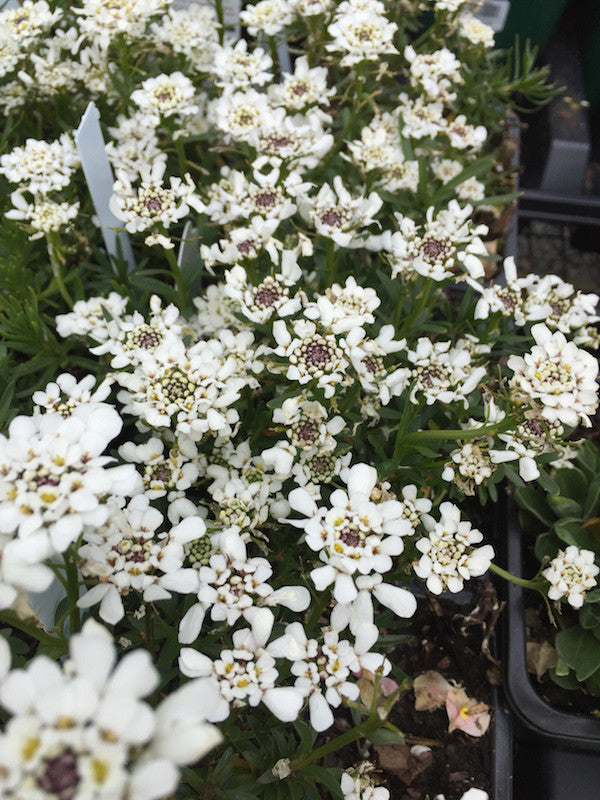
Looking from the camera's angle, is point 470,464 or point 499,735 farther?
point 499,735

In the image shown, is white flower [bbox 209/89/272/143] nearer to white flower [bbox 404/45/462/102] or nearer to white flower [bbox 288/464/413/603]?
white flower [bbox 404/45/462/102]

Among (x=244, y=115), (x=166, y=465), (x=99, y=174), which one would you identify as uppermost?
(x=244, y=115)

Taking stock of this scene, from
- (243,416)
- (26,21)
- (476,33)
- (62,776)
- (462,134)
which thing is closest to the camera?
(62,776)

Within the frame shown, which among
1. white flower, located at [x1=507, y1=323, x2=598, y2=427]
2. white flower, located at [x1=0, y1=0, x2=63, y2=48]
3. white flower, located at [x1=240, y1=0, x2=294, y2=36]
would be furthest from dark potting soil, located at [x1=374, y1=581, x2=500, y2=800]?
white flower, located at [x1=0, y1=0, x2=63, y2=48]

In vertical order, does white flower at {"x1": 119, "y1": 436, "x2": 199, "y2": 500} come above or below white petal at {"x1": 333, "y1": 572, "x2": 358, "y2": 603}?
below

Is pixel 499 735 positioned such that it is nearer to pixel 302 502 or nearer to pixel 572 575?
pixel 572 575

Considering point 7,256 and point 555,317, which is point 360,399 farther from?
point 7,256

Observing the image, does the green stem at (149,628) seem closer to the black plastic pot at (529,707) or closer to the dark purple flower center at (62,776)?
the dark purple flower center at (62,776)

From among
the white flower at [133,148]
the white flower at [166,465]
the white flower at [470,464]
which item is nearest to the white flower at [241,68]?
the white flower at [133,148]

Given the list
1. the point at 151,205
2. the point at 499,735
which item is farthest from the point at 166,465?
the point at 499,735
